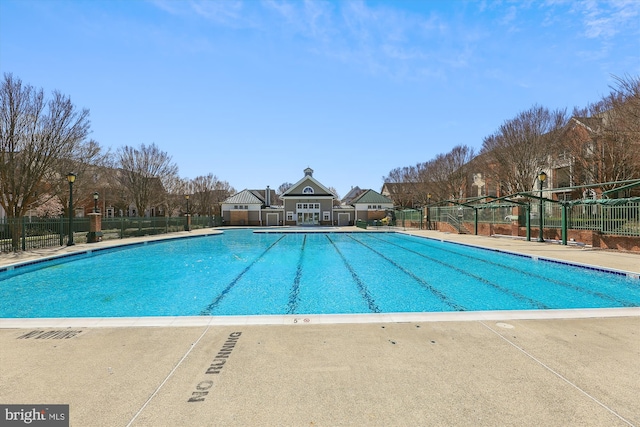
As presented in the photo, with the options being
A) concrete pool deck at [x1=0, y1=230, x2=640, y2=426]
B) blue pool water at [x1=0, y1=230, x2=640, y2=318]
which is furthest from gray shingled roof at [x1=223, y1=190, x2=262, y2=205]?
concrete pool deck at [x1=0, y1=230, x2=640, y2=426]

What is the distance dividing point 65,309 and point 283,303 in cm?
505

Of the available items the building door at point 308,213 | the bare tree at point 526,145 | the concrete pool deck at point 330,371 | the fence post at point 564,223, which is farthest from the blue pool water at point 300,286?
the building door at point 308,213

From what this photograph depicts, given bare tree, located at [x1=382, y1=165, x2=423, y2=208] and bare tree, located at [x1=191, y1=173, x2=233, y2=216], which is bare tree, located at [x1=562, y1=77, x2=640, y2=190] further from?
bare tree, located at [x1=191, y1=173, x2=233, y2=216]

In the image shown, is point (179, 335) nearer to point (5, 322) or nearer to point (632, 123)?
point (5, 322)

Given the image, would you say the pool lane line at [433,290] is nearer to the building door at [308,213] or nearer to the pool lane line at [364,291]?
the pool lane line at [364,291]

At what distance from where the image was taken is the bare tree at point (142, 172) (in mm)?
36438

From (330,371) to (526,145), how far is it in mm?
31958

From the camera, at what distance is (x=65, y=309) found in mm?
7707

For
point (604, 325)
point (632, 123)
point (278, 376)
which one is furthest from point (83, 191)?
point (632, 123)

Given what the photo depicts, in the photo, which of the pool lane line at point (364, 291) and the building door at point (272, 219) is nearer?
the pool lane line at point (364, 291)

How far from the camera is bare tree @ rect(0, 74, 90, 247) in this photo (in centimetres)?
1778

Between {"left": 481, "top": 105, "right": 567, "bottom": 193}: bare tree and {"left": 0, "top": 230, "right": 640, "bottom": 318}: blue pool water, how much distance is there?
18134 mm

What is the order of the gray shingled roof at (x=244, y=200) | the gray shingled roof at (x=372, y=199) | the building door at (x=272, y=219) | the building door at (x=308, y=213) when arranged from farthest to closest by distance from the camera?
the building door at (x=272, y=219)
the gray shingled roof at (x=372, y=199)
the gray shingled roof at (x=244, y=200)
the building door at (x=308, y=213)

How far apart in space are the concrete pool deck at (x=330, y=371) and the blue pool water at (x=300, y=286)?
2.20 metres
